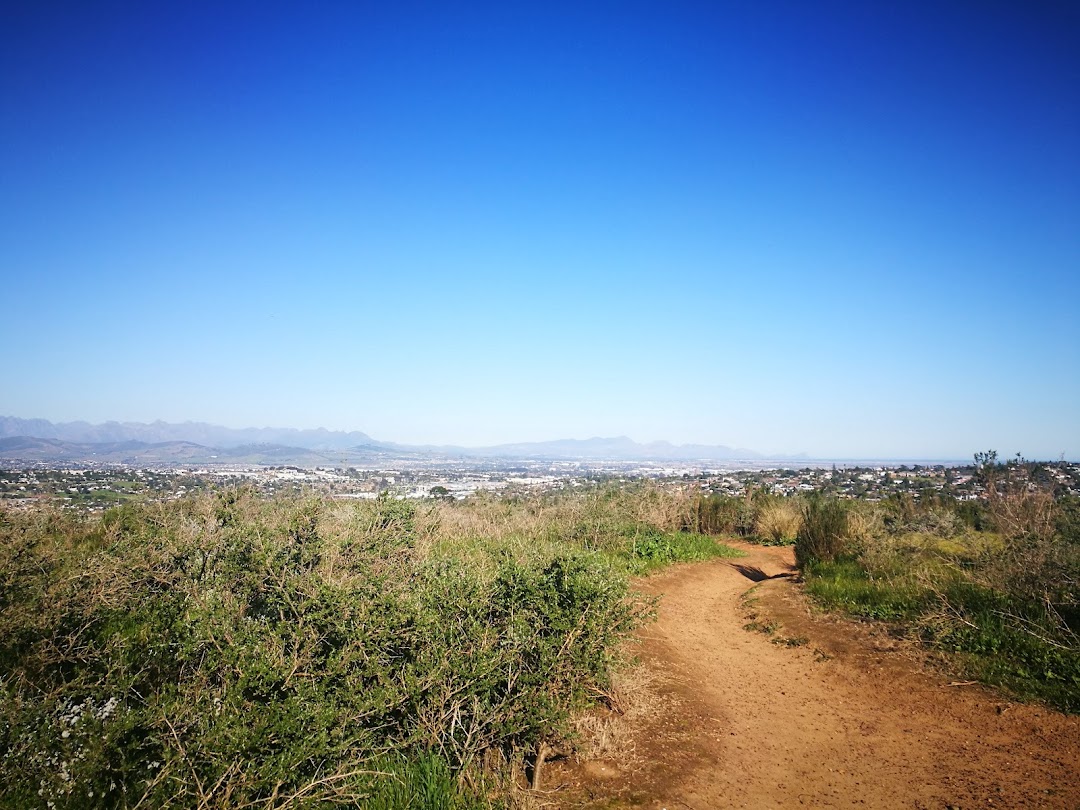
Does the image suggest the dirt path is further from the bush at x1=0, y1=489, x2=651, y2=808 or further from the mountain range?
the mountain range

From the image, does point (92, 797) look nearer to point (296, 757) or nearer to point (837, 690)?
point (296, 757)

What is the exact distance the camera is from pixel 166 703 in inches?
121

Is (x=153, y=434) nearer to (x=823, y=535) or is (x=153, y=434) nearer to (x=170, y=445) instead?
(x=170, y=445)

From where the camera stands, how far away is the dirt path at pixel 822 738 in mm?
4586

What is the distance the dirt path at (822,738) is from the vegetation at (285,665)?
85 centimetres

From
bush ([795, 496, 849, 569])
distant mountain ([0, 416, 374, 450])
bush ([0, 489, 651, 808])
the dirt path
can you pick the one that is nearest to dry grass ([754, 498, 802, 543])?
bush ([795, 496, 849, 569])

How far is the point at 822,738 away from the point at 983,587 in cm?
480

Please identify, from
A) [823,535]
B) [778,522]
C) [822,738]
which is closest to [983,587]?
[822,738]

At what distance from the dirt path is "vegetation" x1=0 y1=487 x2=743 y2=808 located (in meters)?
0.85

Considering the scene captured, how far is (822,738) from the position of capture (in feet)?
18.7

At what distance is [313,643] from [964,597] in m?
9.51

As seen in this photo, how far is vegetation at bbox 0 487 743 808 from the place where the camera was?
299cm

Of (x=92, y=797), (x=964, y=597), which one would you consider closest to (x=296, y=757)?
(x=92, y=797)

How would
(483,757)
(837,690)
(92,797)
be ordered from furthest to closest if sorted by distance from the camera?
(837,690), (483,757), (92,797)
